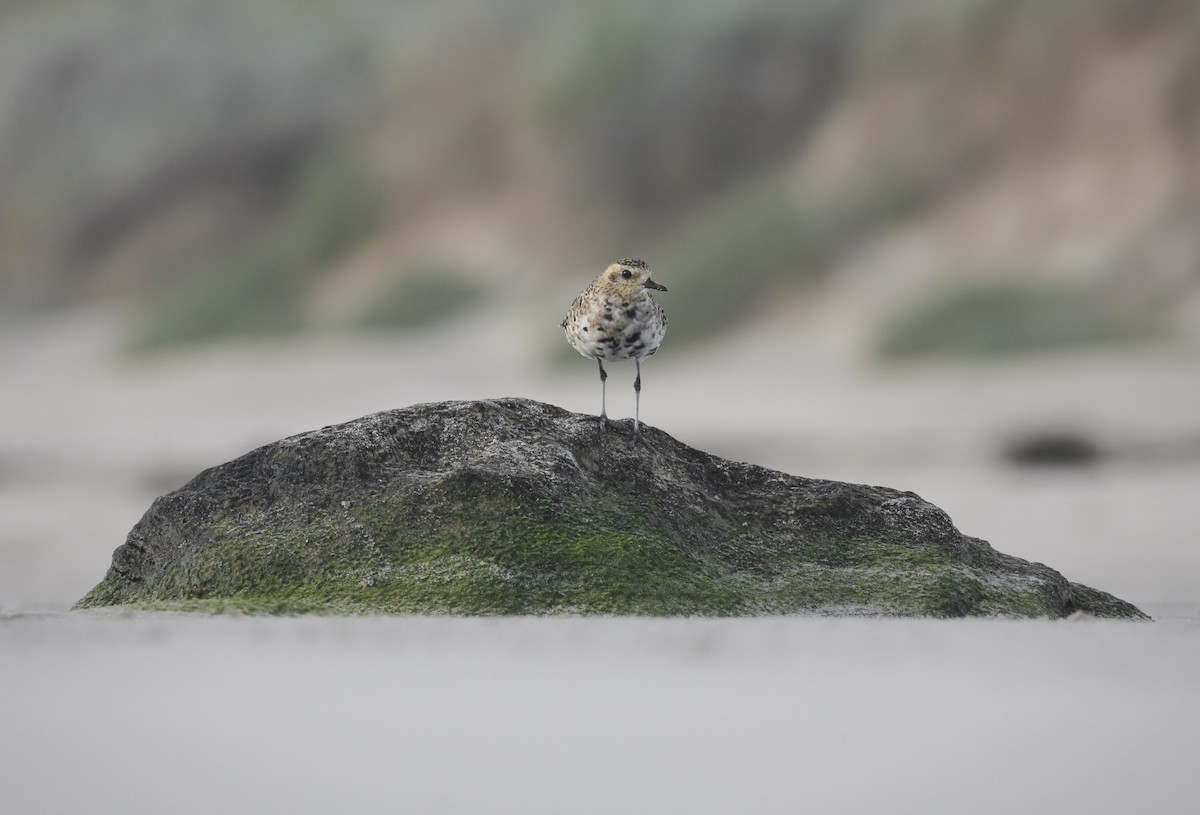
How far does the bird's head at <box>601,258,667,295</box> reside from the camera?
51.3ft

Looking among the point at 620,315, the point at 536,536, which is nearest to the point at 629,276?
the point at 620,315

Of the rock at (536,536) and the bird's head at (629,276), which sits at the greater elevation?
the bird's head at (629,276)

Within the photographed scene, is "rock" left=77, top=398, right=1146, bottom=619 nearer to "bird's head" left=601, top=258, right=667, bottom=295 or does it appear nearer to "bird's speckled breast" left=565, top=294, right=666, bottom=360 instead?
"bird's speckled breast" left=565, top=294, right=666, bottom=360

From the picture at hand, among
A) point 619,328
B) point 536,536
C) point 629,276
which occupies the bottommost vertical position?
point 536,536

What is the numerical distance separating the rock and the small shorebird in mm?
1098

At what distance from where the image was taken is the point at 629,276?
51.4ft

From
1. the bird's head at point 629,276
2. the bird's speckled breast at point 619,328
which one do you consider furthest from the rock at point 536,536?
the bird's head at point 629,276

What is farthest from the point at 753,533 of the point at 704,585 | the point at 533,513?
the point at 533,513

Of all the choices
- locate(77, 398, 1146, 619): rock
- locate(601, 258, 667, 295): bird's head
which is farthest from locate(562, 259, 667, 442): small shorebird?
locate(77, 398, 1146, 619): rock

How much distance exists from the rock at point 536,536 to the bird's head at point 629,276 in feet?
5.92

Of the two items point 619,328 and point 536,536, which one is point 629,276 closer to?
point 619,328

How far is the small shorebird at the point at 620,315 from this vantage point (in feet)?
51.3

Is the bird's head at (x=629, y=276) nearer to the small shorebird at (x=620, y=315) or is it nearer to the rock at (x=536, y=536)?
the small shorebird at (x=620, y=315)

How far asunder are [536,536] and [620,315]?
2848 mm
